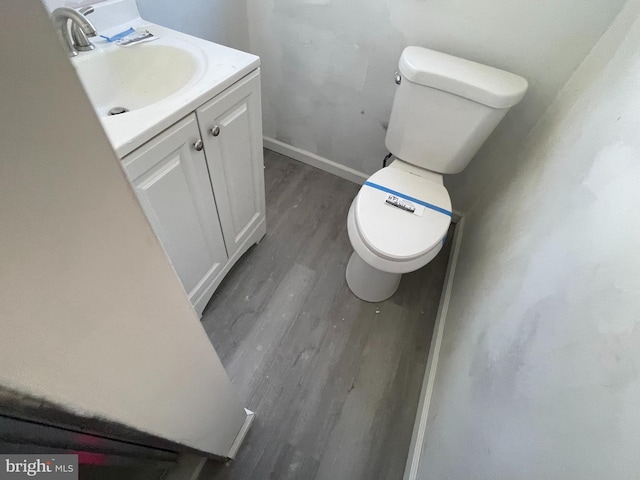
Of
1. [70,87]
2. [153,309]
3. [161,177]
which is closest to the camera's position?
[70,87]

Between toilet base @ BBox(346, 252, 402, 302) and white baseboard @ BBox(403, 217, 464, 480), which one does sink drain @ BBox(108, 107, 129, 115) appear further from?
white baseboard @ BBox(403, 217, 464, 480)

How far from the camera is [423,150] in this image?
52.9 inches

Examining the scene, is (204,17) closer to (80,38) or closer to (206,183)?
(80,38)

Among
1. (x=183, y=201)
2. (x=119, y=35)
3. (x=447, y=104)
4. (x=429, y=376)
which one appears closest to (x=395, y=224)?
(x=447, y=104)

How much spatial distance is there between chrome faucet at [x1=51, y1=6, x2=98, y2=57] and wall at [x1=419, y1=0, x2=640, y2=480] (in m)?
1.17

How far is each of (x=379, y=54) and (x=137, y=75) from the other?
93cm

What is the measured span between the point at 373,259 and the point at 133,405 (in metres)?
0.81

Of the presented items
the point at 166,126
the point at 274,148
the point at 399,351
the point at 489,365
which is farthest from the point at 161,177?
the point at 274,148

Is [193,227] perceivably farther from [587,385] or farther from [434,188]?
[587,385]

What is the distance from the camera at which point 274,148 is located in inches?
80.7

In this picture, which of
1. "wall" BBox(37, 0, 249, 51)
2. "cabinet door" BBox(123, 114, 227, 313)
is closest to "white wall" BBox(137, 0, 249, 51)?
"wall" BBox(37, 0, 249, 51)

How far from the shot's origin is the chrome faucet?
83 cm

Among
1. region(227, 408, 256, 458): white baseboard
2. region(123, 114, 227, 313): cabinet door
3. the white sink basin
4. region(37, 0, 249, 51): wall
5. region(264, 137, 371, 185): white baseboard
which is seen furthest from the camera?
region(264, 137, 371, 185): white baseboard

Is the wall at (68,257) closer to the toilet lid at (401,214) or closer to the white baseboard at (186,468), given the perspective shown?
the white baseboard at (186,468)
